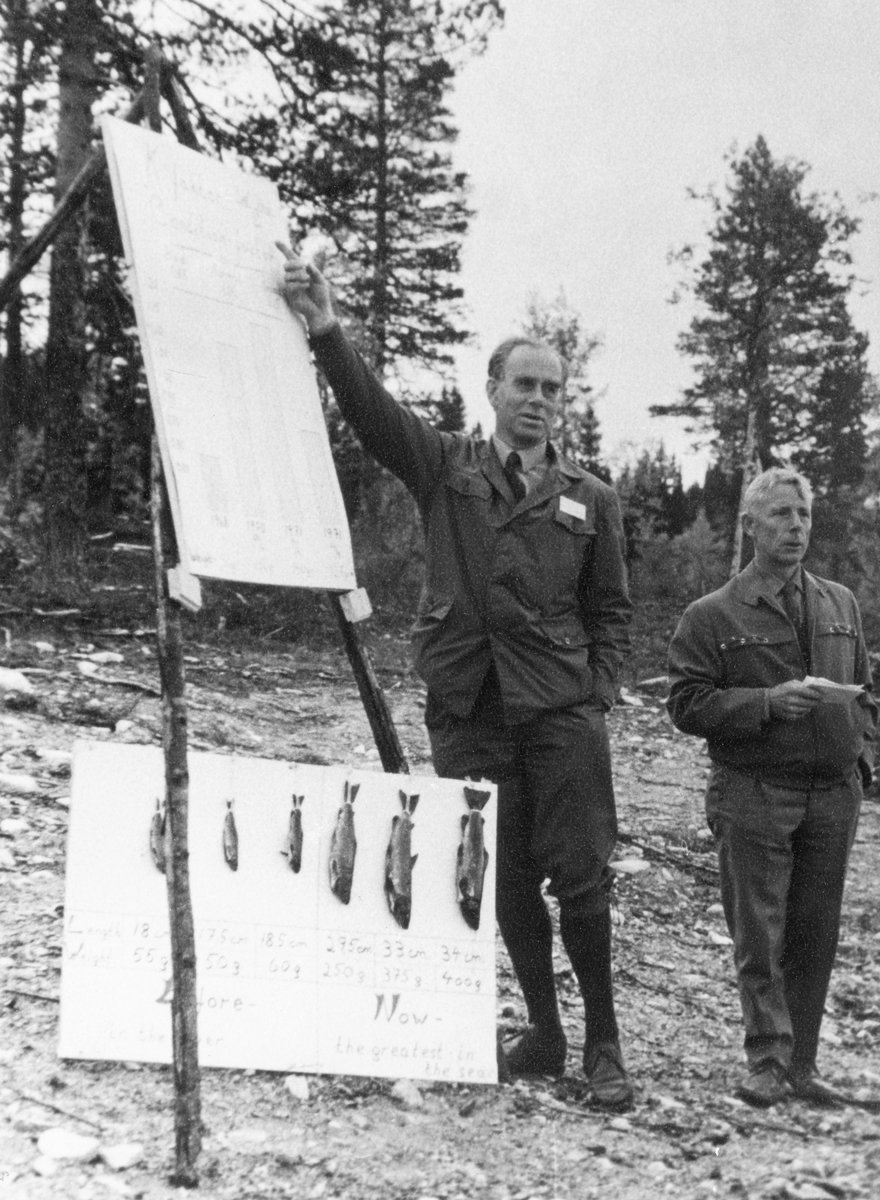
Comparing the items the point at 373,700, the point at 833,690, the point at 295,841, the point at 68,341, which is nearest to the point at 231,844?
the point at 295,841

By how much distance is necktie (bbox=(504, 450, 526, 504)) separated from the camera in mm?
3512

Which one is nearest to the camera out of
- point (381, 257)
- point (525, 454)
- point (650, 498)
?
point (525, 454)

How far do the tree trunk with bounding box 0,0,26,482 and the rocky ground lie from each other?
2078mm

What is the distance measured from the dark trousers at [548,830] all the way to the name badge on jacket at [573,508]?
0.52 metres

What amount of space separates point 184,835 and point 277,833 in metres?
0.46

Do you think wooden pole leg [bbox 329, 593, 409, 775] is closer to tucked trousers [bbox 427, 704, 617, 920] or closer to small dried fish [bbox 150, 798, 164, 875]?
tucked trousers [bbox 427, 704, 617, 920]

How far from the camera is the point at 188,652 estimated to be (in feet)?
31.8

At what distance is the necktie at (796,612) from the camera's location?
12.7 ft

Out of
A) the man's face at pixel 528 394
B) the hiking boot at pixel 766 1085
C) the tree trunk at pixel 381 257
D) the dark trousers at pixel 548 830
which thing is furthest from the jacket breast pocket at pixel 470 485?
the tree trunk at pixel 381 257

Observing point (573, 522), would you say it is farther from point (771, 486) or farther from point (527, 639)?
point (771, 486)

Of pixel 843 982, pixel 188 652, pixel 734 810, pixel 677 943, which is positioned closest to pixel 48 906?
pixel 734 810

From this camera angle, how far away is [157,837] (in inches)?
125

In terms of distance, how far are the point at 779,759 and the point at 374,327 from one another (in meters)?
14.1

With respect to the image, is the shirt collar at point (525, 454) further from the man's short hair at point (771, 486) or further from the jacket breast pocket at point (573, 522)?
the man's short hair at point (771, 486)
